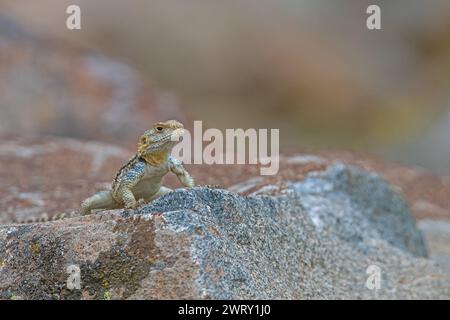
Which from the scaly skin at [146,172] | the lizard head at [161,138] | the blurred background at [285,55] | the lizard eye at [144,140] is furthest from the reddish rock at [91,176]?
the blurred background at [285,55]

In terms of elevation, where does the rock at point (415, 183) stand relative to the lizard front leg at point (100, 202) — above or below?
below

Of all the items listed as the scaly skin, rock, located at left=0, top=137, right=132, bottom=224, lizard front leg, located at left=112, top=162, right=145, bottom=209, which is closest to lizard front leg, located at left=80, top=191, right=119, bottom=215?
the scaly skin

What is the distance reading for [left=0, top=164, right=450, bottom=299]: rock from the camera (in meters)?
6.21

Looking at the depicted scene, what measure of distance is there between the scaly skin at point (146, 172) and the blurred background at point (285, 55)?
22.5 metres

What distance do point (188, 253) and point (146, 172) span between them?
2.05 m

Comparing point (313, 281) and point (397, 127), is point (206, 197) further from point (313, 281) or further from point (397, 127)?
point (397, 127)

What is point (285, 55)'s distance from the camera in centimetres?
3259

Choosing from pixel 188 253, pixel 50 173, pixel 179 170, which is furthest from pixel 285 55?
pixel 188 253

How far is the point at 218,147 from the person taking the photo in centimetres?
1912

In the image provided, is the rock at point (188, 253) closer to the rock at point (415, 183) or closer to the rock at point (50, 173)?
the rock at point (50, 173)

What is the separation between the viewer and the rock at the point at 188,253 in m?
6.21

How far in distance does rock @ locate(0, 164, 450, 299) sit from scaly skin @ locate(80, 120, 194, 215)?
878 millimetres

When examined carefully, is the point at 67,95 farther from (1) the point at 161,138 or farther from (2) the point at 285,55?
(1) the point at 161,138
